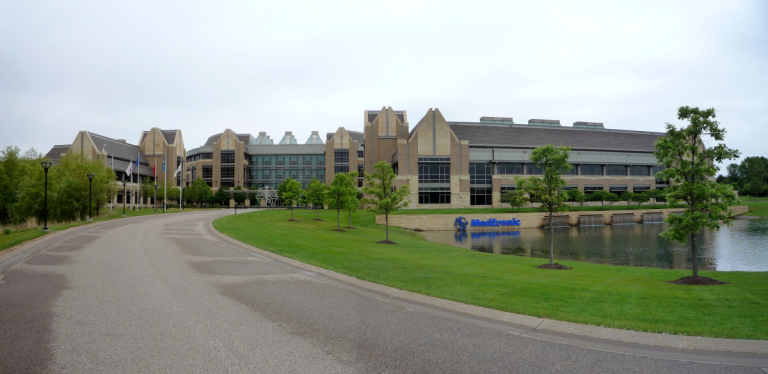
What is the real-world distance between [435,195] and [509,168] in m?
15.5

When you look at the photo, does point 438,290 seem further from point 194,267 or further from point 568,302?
point 194,267

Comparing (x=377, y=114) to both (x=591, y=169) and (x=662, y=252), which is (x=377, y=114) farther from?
(x=662, y=252)

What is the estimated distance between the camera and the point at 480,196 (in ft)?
230

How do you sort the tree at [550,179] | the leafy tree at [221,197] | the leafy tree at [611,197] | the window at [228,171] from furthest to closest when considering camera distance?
the window at [228,171] → the leafy tree at [221,197] → the leafy tree at [611,197] → the tree at [550,179]

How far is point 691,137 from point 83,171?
56.3m

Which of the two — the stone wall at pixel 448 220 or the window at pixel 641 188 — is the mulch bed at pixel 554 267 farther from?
the window at pixel 641 188

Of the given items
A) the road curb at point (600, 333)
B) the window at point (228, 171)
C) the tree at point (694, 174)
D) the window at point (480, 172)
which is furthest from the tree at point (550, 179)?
the window at point (228, 171)

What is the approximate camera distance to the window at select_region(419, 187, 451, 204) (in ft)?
218

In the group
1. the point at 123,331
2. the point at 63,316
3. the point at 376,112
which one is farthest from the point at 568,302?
the point at 376,112

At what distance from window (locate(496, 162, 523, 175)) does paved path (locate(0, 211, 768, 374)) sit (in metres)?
64.8

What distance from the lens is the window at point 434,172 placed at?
6700 centimetres

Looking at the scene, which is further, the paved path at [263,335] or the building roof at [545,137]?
the building roof at [545,137]

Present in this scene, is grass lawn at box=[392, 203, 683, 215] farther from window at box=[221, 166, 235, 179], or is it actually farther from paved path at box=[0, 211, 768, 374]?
window at box=[221, 166, 235, 179]

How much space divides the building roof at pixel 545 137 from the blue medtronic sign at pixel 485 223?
19.6m
